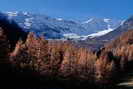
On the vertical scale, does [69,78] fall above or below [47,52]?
below

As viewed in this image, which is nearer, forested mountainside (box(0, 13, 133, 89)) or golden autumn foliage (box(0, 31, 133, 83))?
forested mountainside (box(0, 13, 133, 89))

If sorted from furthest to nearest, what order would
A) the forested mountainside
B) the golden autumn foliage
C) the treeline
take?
1. the golden autumn foliage
2. the treeline
3. the forested mountainside

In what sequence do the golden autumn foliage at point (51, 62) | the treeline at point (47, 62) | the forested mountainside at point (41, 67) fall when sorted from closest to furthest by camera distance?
the forested mountainside at point (41, 67), the treeline at point (47, 62), the golden autumn foliage at point (51, 62)

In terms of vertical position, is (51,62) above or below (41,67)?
above

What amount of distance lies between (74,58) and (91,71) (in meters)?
12.8

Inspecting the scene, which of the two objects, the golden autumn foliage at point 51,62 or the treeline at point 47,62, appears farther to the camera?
the golden autumn foliage at point 51,62

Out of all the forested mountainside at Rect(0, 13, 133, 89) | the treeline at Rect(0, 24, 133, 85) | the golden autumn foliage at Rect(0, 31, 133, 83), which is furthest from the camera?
the golden autumn foliage at Rect(0, 31, 133, 83)

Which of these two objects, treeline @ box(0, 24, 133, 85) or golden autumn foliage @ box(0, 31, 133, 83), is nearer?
treeline @ box(0, 24, 133, 85)

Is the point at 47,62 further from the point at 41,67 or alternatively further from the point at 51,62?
the point at 41,67

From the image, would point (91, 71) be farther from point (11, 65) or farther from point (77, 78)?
point (11, 65)

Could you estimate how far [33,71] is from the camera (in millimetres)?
117250

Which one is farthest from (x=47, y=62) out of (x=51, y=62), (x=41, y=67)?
(x=41, y=67)

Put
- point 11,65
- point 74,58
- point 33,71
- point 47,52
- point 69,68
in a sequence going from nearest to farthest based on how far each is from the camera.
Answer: point 11,65 < point 33,71 < point 47,52 < point 69,68 < point 74,58

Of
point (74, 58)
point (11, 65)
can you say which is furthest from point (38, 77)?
point (74, 58)
